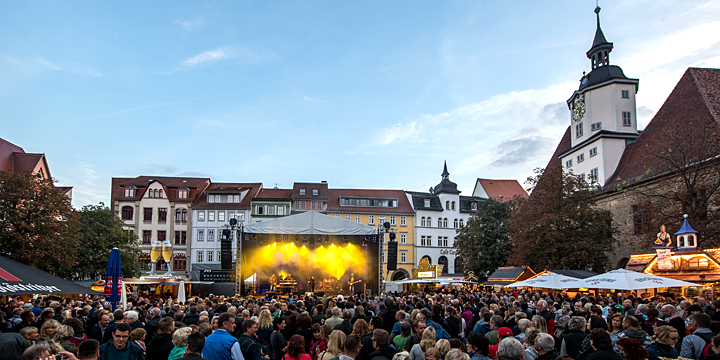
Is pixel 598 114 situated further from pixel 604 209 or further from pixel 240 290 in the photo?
pixel 240 290

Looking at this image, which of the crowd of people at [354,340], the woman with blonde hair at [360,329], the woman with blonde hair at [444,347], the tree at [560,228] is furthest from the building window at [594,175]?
the woman with blonde hair at [444,347]

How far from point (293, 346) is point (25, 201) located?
25.9m

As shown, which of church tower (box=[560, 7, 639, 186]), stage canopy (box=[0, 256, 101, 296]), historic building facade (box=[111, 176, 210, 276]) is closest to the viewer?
stage canopy (box=[0, 256, 101, 296])

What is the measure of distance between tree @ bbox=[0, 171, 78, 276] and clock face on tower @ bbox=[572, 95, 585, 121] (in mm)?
36463

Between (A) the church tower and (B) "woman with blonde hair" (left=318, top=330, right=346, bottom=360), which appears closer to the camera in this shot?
(B) "woman with blonde hair" (left=318, top=330, right=346, bottom=360)

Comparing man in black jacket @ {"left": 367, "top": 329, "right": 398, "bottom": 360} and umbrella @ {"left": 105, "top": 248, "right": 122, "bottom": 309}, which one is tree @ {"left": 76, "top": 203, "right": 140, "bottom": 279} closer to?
umbrella @ {"left": 105, "top": 248, "right": 122, "bottom": 309}

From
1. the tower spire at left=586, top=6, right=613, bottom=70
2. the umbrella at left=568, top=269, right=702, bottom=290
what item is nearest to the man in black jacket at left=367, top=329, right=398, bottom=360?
the umbrella at left=568, top=269, right=702, bottom=290

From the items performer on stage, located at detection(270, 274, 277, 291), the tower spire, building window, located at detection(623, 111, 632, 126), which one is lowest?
performer on stage, located at detection(270, 274, 277, 291)

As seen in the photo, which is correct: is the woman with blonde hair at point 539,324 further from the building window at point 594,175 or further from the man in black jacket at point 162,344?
the building window at point 594,175

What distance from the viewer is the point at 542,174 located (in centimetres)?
3316

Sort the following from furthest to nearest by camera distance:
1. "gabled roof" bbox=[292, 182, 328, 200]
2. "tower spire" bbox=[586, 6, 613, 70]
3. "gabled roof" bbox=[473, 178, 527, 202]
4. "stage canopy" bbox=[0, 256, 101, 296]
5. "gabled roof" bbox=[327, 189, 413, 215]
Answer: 1. "gabled roof" bbox=[473, 178, 527, 202]
2. "gabled roof" bbox=[327, 189, 413, 215]
3. "gabled roof" bbox=[292, 182, 328, 200]
4. "tower spire" bbox=[586, 6, 613, 70]
5. "stage canopy" bbox=[0, 256, 101, 296]

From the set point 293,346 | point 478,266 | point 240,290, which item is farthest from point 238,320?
point 478,266

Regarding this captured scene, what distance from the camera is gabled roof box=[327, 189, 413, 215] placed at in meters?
58.4

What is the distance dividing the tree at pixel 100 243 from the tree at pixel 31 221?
8.31m
